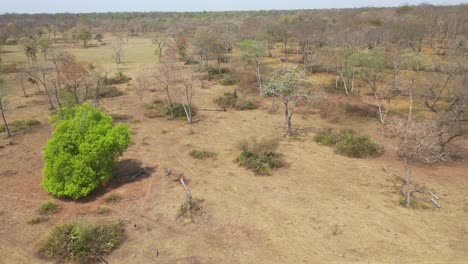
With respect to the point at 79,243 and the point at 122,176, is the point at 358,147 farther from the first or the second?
the point at 79,243

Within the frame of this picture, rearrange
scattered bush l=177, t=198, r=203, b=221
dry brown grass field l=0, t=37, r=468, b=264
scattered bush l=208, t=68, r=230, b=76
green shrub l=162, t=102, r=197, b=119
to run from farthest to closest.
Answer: scattered bush l=208, t=68, r=230, b=76
green shrub l=162, t=102, r=197, b=119
scattered bush l=177, t=198, r=203, b=221
dry brown grass field l=0, t=37, r=468, b=264

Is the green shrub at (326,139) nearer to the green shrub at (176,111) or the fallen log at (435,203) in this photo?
the fallen log at (435,203)

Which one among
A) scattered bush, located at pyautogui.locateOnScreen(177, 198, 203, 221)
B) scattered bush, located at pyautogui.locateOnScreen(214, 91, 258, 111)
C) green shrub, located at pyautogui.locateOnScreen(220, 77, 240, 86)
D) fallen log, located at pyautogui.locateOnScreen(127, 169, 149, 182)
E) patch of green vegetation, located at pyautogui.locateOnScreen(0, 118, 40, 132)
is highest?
green shrub, located at pyautogui.locateOnScreen(220, 77, 240, 86)

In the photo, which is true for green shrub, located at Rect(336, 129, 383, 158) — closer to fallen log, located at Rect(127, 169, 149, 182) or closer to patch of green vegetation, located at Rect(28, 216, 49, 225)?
fallen log, located at Rect(127, 169, 149, 182)

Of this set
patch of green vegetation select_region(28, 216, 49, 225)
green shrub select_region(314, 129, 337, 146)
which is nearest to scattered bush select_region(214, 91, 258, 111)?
green shrub select_region(314, 129, 337, 146)

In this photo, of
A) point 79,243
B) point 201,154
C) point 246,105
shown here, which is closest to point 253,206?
point 201,154

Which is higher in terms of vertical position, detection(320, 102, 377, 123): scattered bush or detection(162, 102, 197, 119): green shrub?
detection(162, 102, 197, 119): green shrub

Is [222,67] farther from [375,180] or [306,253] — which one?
[306,253]
